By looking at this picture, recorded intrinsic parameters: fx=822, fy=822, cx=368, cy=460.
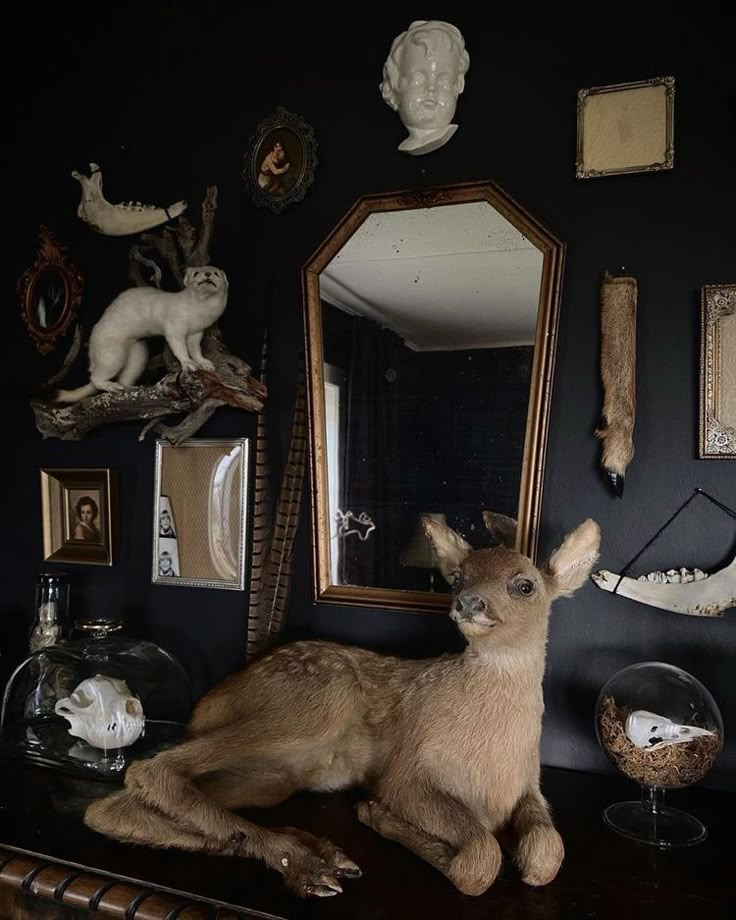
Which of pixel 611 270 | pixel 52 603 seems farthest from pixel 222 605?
pixel 611 270

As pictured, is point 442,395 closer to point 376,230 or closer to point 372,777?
point 376,230

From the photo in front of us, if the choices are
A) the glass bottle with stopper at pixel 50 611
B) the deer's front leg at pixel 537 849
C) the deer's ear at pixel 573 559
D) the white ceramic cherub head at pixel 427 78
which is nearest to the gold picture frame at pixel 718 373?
the deer's ear at pixel 573 559

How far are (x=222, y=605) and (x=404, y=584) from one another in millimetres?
552

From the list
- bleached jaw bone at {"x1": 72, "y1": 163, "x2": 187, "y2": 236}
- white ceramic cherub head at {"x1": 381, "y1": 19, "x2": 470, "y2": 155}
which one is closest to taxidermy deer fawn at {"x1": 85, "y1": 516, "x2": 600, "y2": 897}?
white ceramic cherub head at {"x1": 381, "y1": 19, "x2": 470, "y2": 155}

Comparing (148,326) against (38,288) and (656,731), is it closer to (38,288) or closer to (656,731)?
(38,288)

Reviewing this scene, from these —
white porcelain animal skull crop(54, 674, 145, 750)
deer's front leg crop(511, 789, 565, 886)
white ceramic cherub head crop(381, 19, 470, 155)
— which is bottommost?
deer's front leg crop(511, 789, 565, 886)

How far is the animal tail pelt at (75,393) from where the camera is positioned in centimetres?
229

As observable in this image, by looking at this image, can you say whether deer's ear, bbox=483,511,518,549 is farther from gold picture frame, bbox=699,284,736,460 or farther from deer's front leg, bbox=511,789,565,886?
deer's front leg, bbox=511,789,565,886

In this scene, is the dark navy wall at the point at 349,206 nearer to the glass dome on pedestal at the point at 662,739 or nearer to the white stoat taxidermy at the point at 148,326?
the white stoat taxidermy at the point at 148,326

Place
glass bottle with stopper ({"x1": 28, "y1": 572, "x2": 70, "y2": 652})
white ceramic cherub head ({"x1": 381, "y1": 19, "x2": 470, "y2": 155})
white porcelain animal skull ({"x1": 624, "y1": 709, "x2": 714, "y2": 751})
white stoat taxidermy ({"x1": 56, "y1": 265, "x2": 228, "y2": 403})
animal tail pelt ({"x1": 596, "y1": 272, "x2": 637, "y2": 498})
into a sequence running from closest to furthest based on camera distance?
white porcelain animal skull ({"x1": 624, "y1": 709, "x2": 714, "y2": 751}), animal tail pelt ({"x1": 596, "y1": 272, "x2": 637, "y2": 498}), white ceramic cherub head ({"x1": 381, "y1": 19, "x2": 470, "y2": 155}), white stoat taxidermy ({"x1": 56, "y1": 265, "x2": 228, "y2": 403}), glass bottle with stopper ({"x1": 28, "y1": 572, "x2": 70, "y2": 652})

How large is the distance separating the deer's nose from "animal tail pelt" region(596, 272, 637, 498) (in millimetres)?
501

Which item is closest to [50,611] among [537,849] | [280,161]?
[280,161]

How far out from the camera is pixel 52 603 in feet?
7.32

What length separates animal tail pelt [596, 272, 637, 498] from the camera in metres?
1.77
